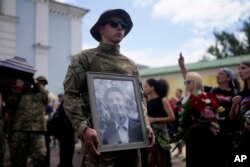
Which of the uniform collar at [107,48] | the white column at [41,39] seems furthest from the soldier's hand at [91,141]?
the white column at [41,39]

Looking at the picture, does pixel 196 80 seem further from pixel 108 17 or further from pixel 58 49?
pixel 58 49

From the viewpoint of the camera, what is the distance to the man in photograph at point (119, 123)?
2.07 metres

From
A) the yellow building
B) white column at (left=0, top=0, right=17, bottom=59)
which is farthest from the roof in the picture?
white column at (left=0, top=0, right=17, bottom=59)

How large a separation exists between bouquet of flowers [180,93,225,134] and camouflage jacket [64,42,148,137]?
1620 mm

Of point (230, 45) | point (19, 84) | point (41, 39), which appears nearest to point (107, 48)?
point (19, 84)

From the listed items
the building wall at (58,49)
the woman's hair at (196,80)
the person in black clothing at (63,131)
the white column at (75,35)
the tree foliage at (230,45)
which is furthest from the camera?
the tree foliage at (230,45)

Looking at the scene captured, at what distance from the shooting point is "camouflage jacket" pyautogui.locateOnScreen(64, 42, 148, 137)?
6.93ft

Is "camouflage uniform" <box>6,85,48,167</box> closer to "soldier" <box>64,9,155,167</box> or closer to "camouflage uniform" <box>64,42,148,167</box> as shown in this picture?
"soldier" <box>64,9,155,167</box>

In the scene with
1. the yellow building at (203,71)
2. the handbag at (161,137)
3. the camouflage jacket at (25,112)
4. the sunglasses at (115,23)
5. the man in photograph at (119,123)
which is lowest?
the handbag at (161,137)

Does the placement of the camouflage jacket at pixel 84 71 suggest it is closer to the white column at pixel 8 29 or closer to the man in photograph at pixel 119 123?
the man in photograph at pixel 119 123

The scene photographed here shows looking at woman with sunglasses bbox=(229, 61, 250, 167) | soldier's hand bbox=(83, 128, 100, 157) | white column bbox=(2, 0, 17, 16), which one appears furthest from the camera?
white column bbox=(2, 0, 17, 16)

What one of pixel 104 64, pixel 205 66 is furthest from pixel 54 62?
pixel 104 64

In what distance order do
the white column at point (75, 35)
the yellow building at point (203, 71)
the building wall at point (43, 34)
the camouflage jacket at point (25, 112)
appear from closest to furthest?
the camouflage jacket at point (25, 112), the building wall at point (43, 34), the yellow building at point (203, 71), the white column at point (75, 35)

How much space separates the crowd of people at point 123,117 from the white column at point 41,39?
1356 cm
